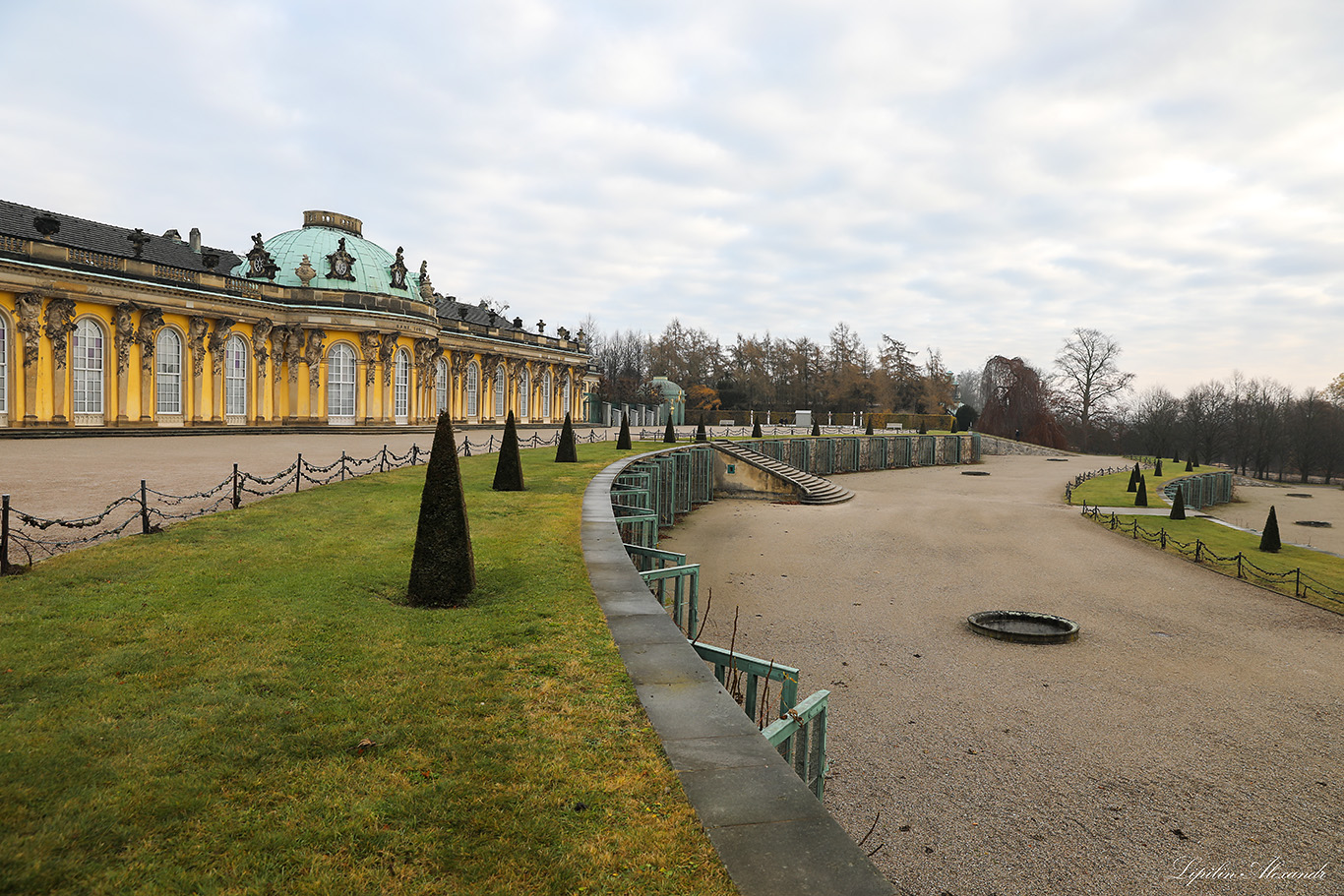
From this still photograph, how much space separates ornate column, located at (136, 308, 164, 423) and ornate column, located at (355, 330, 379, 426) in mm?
11865

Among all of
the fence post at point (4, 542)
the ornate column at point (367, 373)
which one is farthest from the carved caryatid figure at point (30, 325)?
the fence post at point (4, 542)

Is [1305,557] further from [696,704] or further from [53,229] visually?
[53,229]

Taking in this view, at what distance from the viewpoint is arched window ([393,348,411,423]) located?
5031cm

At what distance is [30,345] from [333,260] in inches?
757

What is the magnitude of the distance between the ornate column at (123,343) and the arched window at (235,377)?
5.57m

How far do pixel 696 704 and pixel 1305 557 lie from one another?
1323 inches

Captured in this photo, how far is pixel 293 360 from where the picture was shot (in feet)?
151

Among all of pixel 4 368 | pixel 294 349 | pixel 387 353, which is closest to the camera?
pixel 4 368

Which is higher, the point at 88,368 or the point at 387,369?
the point at 387,369

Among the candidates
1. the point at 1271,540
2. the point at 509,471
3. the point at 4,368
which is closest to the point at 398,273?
the point at 4,368

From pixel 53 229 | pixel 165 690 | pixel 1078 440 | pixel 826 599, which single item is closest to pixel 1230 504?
pixel 1078 440

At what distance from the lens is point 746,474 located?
41.9 m

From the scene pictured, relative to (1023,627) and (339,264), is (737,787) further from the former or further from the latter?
(339,264)

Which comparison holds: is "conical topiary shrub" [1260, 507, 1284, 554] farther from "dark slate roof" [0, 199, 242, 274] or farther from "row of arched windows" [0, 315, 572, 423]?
"dark slate roof" [0, 199, 242, 274]
